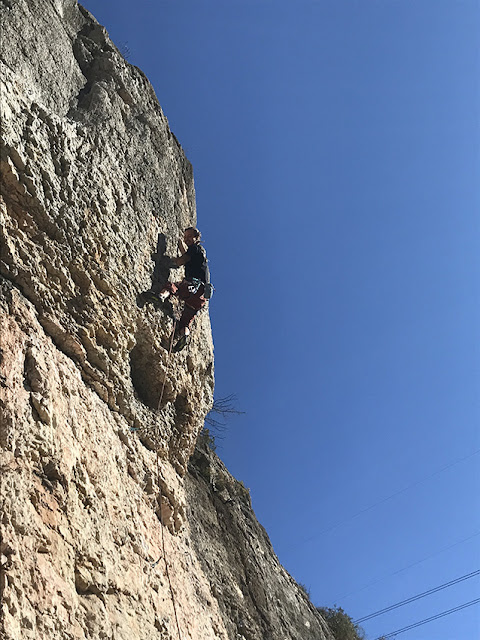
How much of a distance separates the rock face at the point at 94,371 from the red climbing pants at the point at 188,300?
0.35 meters

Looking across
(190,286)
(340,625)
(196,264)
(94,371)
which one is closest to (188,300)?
(190,286)

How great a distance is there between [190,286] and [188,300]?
0.20 metres

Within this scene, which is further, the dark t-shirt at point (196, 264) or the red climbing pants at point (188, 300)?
the dark t-shirt at point (196, 264)

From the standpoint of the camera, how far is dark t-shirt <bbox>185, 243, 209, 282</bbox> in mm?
7984

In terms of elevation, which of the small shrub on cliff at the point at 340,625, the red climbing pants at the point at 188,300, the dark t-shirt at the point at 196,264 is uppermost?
the dark t-shirt at the point at 196,264

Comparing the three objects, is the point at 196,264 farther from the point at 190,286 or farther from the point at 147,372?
the point at 147,372

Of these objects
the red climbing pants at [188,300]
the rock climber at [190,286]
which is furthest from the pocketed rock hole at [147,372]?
the red climbing pants at [188,300]

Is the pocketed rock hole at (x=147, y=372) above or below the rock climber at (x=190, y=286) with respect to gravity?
below

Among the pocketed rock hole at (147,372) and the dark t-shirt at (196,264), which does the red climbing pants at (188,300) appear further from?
the pocketed rock hole at (147,372)

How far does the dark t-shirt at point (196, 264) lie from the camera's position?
798 centimetres

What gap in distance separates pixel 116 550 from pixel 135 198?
4214 mm

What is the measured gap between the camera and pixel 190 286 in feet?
25.7

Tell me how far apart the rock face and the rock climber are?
0.24m

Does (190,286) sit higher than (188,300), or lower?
higher
